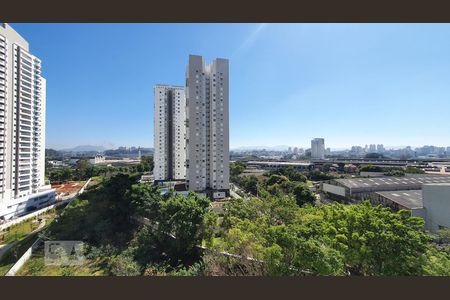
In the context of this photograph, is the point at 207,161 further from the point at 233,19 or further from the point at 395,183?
the point at 233,19

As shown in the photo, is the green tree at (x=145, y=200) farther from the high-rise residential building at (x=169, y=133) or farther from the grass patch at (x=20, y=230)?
the high-rise residential building at (x=169, y=133)

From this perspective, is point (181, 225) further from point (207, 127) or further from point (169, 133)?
point (169, 133)

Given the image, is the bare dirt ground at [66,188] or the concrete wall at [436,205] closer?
the concrete wall at [436,205]

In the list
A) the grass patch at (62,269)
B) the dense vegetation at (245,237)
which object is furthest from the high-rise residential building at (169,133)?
the grass patch at (62,269)

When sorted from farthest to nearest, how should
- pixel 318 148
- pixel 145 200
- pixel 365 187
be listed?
1. pixel 318 148
2. pixel 365 187
3. pixel 145 200

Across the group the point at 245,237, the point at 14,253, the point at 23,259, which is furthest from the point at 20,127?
the point at 245,237
